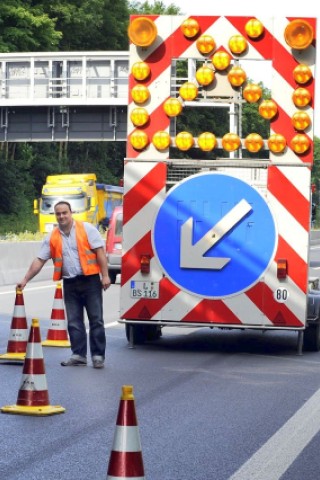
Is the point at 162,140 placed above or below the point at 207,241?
above

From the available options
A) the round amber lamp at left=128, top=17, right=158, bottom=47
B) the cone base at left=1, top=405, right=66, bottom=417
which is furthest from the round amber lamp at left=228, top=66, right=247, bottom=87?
the cone base at left=1, top=405, right=66, bottom=417

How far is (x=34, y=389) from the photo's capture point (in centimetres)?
987

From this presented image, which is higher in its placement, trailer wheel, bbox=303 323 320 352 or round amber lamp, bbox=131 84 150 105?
round amber lamp, bbox=131 84 150 105

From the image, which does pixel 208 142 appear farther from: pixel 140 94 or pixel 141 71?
pixel 141 71

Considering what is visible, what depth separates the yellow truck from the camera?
195 feet

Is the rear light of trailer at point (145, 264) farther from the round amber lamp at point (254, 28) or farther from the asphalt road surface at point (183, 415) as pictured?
the round amber lamp at point (254, 28)

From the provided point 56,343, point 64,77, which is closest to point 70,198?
point 64,77

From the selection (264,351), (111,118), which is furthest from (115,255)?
(111,118)

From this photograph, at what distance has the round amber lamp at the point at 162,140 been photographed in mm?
14453

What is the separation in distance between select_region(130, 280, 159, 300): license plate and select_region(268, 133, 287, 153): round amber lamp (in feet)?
6.25

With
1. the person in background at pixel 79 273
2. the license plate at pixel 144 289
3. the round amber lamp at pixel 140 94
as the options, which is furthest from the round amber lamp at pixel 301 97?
the person in background at pixel 79 273

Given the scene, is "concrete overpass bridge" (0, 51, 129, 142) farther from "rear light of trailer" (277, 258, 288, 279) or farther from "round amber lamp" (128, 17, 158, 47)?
"rear light of trailer" (277, 258, 288, 279)

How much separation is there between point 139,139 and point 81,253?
1913mm

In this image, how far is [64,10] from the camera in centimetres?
8069
